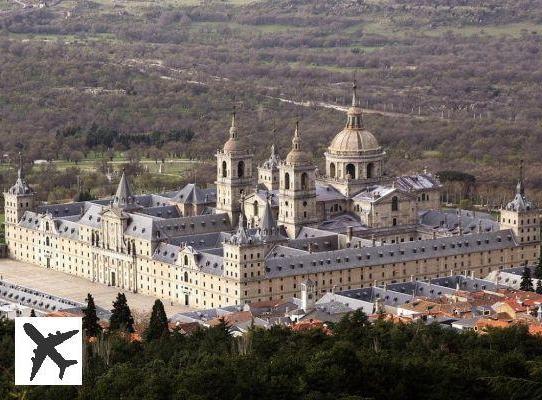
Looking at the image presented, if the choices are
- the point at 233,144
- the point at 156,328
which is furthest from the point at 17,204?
the point at 156,328

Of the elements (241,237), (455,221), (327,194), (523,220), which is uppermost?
(327,194)

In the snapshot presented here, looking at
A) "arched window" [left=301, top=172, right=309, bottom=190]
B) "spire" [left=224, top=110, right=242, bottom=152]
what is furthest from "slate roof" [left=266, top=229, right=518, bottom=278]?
"spire" [left=224, top=110, right=242, bottom=152]

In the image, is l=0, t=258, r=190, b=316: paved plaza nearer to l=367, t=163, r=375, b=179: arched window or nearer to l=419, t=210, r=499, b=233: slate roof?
l=367, t=163, r=375, b=179: arched window

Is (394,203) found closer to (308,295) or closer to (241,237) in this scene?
(241,237)

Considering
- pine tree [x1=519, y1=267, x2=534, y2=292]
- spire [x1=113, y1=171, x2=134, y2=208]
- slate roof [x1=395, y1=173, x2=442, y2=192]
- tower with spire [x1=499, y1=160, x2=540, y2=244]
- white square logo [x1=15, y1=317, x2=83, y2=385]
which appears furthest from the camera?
slate roof [x1=395, y1=173, x2=442, y2=192]

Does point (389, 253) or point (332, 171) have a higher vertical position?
point (332, 171)

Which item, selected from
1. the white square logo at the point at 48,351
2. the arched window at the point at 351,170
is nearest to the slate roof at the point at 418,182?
the arched window at the point at 351,170
